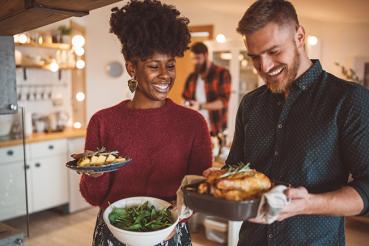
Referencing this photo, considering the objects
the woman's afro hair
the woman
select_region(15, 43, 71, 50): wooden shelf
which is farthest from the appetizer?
select_region(15, 43, 71, 50): wooden shelf

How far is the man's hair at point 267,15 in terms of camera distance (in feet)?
3.87

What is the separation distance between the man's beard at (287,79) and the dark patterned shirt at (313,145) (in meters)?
0.03

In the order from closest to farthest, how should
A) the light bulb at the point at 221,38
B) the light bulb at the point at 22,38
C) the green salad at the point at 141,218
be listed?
the green salad at the point at 141,218 → the light bulb at the point at 22,38 → the light bulb at the point at 221,38

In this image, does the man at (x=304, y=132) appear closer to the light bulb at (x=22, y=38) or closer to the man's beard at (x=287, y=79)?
the man's beard at (x=287, y=79)

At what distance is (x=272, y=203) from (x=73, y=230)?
340 centimetres

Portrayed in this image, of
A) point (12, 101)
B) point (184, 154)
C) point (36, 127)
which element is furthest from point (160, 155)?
point (36, 127)

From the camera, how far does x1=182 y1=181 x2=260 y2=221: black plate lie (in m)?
0.95

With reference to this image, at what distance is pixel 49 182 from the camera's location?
418 centimetres

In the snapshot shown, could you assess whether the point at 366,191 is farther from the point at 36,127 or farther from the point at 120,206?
the point at 36,127

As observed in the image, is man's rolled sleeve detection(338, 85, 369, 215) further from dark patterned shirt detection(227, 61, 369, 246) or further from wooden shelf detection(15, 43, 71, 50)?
wooden shelf detection(15, 43, 71, 50)

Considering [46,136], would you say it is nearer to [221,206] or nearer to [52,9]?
[52,9]

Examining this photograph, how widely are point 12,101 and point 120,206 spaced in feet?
2.75

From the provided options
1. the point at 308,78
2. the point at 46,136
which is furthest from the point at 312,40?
the point at 308,78

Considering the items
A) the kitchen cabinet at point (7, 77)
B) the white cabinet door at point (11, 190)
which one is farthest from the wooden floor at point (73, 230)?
the kitchen cabinet at point (7, 77)
